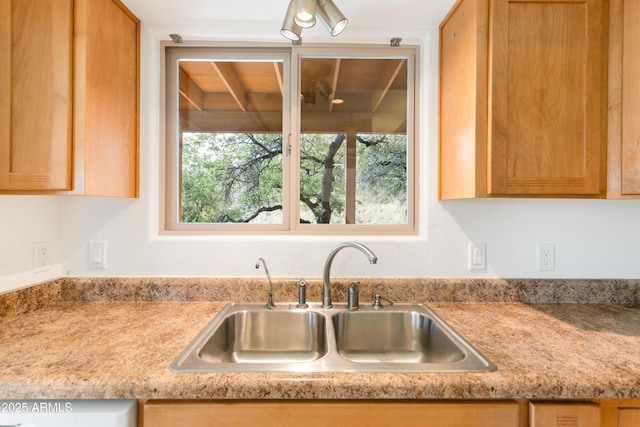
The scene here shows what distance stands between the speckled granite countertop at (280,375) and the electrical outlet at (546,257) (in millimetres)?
283

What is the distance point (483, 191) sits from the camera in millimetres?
1177

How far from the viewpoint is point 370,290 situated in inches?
58.2

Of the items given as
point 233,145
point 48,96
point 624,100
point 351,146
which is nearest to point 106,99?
point 48,96

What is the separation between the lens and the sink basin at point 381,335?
134 cm

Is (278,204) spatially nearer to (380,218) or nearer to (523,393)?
(380,218)

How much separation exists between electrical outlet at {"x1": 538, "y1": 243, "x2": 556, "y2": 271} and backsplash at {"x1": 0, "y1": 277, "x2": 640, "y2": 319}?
2.4 inches

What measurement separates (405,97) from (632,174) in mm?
933

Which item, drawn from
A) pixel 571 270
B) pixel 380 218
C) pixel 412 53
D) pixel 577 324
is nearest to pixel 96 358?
pixel 380 218

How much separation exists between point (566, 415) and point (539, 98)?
3.21ft

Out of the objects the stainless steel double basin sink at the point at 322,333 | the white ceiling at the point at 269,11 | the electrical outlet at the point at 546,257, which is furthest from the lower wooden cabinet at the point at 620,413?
the white ceiling at the point at 269,11

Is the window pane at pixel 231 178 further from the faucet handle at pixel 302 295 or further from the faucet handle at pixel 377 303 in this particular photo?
the faucet handle at pixel 377 303

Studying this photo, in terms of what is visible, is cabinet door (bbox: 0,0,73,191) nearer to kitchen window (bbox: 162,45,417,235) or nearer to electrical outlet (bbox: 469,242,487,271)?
kitchen window (bbox: 162,45,417,235)

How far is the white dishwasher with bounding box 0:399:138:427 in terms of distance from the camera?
2.59ft

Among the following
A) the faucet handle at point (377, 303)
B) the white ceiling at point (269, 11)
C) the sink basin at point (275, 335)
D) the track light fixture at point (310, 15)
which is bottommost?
the sink basin at point (275, 335)
